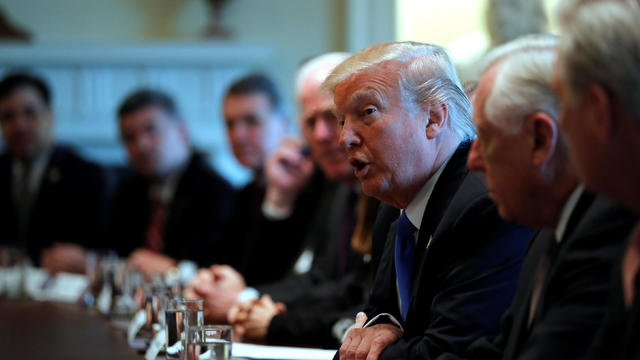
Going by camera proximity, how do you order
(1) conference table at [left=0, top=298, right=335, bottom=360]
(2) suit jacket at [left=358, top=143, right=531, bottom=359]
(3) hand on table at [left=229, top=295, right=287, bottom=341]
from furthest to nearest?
(3) hand on table at [left=229, top=295, right=287, bottom=341], (1) conference table at [left=0, top=298, right=335, bottom=360], (2) suit jacket at [left=358, top=143, right=531, bottom=359]

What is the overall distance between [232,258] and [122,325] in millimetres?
1734

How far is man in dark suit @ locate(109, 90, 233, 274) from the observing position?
4.89 meters

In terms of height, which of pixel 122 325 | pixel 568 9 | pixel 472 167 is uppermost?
pixel 568 9

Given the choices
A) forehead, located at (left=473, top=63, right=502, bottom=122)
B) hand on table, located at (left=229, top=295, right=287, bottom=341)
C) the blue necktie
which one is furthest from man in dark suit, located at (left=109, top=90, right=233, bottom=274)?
forehead, located at (left=473, top=63, right=502, bottom=122)

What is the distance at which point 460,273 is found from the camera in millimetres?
1760

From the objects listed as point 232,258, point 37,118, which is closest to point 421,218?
point 232,258

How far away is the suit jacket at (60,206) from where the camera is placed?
217 inches

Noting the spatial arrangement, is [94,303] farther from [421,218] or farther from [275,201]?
[421,218]

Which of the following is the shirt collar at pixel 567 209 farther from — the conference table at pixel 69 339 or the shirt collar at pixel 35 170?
the shirt collar at pixel 35 170

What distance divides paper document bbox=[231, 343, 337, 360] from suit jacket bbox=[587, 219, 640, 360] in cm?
102

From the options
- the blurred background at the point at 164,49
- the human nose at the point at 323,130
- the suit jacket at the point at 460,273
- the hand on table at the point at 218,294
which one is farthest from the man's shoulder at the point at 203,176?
the suit jacket at the point at 460,273

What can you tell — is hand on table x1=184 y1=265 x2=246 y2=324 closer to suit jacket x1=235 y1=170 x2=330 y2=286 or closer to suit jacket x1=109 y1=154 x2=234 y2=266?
suit jacket x1=235 y1=170 x2=330 y2=286

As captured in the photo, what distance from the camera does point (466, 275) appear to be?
5.75 ft

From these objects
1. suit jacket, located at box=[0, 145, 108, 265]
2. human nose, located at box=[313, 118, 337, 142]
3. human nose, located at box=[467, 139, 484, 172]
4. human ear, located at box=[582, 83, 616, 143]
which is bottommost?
suit jacket, located at box=[0, 145, 108, 265]
